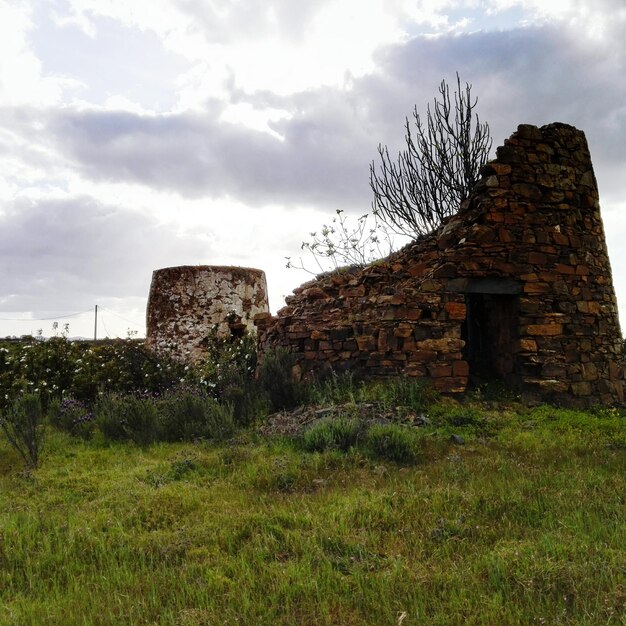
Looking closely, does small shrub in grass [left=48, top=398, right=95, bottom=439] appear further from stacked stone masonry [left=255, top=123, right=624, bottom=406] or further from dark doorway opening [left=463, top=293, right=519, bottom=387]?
dark doorway opening [left=463, top=293, right=519, bottom=387]

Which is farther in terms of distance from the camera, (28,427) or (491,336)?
(491,336)

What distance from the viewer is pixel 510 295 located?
798cm

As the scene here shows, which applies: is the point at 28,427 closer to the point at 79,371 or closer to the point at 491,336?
the point at 79,371

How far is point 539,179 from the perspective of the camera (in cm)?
791

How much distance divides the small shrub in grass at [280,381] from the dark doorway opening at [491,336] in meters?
2.28

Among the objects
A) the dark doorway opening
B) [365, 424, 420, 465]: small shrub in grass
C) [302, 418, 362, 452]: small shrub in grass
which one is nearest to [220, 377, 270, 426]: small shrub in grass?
[302, 418, 362, 452]: small shrub in grass

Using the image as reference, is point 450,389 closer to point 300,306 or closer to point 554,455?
point 554,455

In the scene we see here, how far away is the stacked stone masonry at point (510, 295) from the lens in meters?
7.47

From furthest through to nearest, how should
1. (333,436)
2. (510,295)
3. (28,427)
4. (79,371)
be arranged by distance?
(79,371) < (510,295) < (28,427) < (333,436)

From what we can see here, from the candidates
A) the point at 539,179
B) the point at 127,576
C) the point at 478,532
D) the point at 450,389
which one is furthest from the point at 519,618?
the point at 539,179

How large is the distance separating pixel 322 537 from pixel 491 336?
18.2ft

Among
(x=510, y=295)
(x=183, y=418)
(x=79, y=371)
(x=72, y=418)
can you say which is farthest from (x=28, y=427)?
(x=510, y=295)

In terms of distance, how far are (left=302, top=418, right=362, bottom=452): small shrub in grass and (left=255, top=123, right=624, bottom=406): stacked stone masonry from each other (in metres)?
1.82

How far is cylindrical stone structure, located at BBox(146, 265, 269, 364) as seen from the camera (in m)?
10.8
